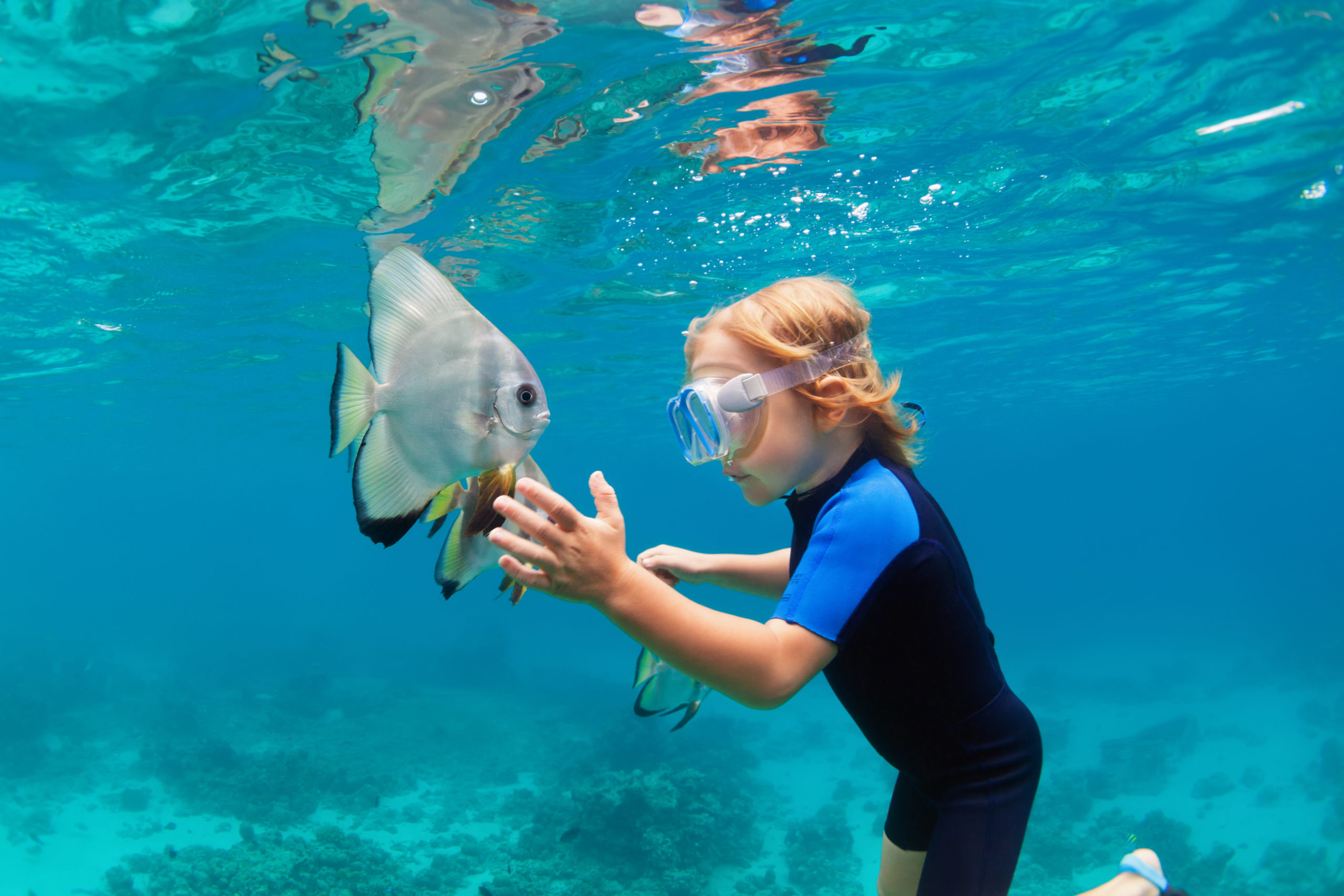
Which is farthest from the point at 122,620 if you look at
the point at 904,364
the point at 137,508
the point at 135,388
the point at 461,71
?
the point at 461,71

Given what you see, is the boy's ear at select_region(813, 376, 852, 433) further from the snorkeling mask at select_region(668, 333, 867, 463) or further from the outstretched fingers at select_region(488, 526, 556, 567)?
the outstretched fingers at select_region(488, 526, 556, 567)

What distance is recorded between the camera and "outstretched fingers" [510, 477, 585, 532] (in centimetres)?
153

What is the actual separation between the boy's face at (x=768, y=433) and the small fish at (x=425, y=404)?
136cm

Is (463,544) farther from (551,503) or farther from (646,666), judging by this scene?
(646,666)

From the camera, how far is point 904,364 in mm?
28312

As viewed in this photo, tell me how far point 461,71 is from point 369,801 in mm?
18712

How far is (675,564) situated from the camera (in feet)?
12.0

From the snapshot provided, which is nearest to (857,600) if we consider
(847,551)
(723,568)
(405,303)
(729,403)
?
(847,551)

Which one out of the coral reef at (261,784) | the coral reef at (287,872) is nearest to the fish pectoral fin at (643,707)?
the coral reef at (287,872)

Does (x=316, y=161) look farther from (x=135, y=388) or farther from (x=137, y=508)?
(x=137, y=508)

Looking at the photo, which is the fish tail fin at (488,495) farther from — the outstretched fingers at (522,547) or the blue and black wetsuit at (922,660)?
the blue and black wetsuit at (922,660)

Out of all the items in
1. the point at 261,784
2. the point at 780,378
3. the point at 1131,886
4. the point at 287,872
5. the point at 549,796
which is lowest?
the point at 261,784

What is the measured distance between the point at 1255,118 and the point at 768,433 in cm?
1296

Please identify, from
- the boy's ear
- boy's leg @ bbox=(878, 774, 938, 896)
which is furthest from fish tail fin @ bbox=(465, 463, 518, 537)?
boy's leg @ bbox=(878, 774, 938, 896)
